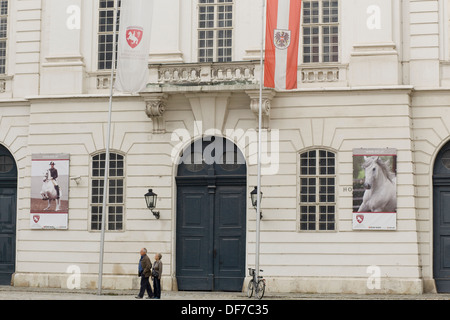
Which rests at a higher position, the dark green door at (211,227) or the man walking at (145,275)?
the dark green door at (211,227)

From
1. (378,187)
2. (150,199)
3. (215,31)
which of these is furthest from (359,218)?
(215,31)

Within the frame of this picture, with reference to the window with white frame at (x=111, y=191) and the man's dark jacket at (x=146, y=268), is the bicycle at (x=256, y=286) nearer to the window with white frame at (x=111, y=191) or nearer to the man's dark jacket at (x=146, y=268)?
the man's dark jacket at (x=146, y=268)

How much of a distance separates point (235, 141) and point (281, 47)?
3578 mm

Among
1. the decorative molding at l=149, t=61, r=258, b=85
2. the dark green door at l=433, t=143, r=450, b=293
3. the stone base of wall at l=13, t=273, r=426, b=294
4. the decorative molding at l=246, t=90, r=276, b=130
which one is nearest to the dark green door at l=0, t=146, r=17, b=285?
the stone base of wall at l=13, t=273, r=426, b=294

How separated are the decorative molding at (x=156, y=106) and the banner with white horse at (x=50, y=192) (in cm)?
313

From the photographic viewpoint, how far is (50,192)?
31.4 m

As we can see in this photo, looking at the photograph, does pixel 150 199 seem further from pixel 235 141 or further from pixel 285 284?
pixel 285 284

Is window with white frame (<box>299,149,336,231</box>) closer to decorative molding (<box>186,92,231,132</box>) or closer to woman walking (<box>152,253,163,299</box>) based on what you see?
decorative molding (<box>186,92,231,132</box>)

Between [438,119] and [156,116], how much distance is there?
850cm

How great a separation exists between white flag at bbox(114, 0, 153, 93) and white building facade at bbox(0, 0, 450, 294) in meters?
1.26

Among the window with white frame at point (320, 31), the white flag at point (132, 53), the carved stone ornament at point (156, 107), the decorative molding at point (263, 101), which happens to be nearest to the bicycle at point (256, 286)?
the decorative molding at point (263, 101)

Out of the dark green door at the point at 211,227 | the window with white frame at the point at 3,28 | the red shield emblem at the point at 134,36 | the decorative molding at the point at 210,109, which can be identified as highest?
the window with white frame at the point at 3,28

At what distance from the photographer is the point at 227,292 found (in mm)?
29969

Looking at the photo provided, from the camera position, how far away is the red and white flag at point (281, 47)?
1108 inches
